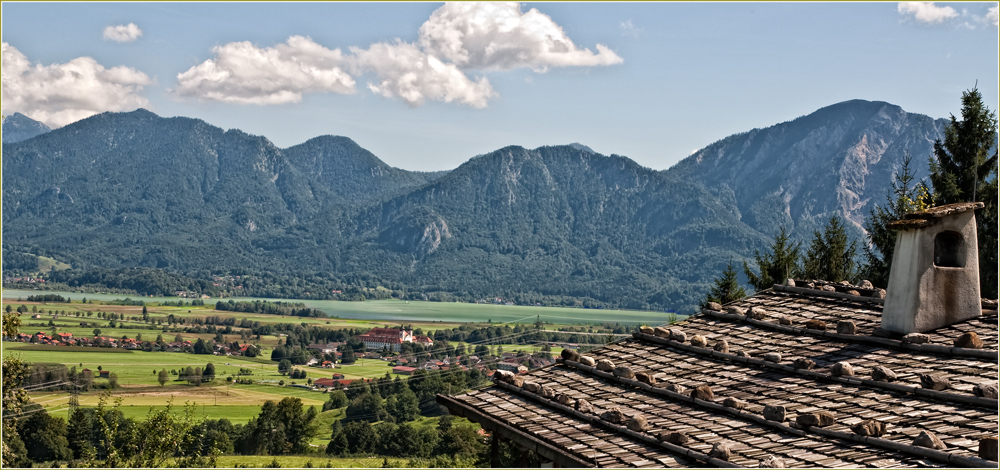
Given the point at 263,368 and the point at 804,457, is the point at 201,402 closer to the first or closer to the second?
the point at 263,368

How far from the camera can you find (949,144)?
22.6 m

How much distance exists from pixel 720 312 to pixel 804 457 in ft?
16.5

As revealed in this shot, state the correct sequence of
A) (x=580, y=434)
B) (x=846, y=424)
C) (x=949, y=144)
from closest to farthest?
(x=846, y=424) < (x=580, y=434) < (x=949, y=144)

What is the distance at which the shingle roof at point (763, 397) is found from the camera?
244 inches

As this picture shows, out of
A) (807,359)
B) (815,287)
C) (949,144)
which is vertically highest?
(949,144)

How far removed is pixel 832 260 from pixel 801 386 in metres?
22.1

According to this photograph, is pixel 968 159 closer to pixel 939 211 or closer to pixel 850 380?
pixel 939 211

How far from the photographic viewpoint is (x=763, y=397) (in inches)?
299

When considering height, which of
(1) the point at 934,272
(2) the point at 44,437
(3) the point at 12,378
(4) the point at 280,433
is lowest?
(4) the point at 280,433

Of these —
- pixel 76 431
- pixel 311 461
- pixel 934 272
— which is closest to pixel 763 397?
pixel 934 272

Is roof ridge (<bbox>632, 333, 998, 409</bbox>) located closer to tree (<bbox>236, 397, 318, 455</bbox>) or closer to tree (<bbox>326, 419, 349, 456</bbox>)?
tree (<bbox>326, 419, 349, 456</bbox>)

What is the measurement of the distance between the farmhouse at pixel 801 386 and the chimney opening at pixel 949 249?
0.01 m

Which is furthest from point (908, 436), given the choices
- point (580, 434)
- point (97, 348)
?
point (97, 348)

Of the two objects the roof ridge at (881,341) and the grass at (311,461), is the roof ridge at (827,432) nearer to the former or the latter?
the roof ridge at (881,341)
